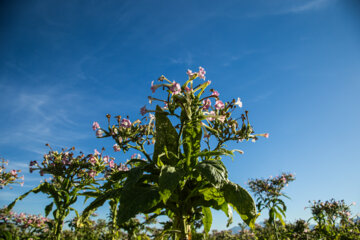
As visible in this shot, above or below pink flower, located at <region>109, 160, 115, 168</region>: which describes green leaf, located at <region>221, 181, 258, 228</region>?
below

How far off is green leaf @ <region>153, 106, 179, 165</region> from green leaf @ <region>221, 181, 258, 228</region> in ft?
2.06

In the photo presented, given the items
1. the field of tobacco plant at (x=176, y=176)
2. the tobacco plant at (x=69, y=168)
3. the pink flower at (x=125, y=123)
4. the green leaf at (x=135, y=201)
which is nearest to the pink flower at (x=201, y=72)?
the field of tobacco plant at (x=176, y=176)

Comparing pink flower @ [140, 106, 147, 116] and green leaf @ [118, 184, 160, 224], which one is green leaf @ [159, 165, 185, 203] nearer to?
green leaf @ [118, 184, 160, 224]

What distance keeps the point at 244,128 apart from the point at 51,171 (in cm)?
375

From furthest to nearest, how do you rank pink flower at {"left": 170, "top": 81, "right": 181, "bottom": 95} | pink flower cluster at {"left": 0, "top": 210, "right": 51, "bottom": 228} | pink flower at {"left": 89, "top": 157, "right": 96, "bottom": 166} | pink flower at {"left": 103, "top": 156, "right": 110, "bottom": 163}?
pink flower cluster at {"left": 0, "top": 210, "right": 51, "bottom": 228} < pink flower at {"left": 103, "top": 156, "right": 110, "bottom": 163} < pink flower at {"left": 89, "top": 157, "right": 96, "bottom": 166} < pink flower at {"left": 170, "top": 81, "right": 181, "bottom": 95}

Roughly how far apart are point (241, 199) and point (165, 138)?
977 millimetres

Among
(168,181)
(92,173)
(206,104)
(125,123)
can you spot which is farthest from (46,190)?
(206,104)

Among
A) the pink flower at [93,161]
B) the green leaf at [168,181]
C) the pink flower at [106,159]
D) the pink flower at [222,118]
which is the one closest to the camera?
the green leaf at [168,181]

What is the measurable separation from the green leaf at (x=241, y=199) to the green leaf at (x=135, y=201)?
617 mm

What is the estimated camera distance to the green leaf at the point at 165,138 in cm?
214

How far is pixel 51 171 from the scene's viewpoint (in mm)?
3939

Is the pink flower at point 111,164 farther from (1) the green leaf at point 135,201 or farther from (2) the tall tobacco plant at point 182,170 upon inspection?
(1) the green leaf at point 135,201

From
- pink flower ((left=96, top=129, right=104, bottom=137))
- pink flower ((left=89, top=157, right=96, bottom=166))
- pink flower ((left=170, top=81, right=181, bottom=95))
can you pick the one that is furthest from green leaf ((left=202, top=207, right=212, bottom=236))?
pink flower ((left=89, top=157, right=96, bottom=166))

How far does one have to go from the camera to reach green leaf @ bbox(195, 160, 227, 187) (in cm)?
149
